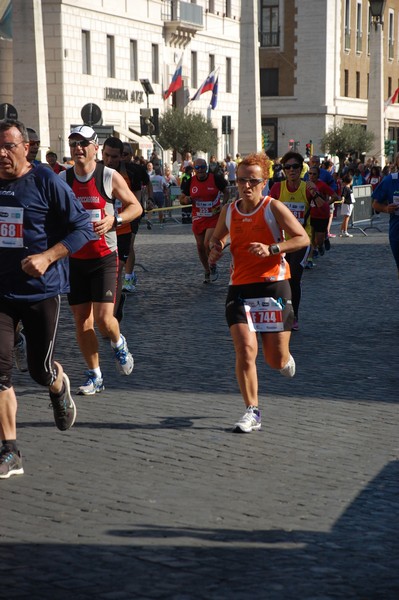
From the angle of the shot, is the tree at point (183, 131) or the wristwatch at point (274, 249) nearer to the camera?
the wristwatch at point (274, 249)

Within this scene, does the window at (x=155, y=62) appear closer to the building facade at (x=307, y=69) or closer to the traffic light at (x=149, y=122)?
the traffic light at (x=149, y=122)

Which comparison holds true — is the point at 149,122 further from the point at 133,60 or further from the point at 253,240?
the point at 253,240

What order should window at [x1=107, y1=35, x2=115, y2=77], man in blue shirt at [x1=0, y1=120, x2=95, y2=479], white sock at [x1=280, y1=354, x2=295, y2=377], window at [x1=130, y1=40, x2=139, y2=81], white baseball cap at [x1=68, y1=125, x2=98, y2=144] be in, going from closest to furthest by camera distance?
man in blue shirt at [x1=0, y1=120, x2=95, y2=479], white sock at [x1=280, y1=354, x2=295, y2=377], white baseball cap at [x1=68, y1=125, x2=98, y2=144], window at [x1=107, y1=35, x2=115, y2=77], window at [x1=130, y1=40, x2=139, y2=81]

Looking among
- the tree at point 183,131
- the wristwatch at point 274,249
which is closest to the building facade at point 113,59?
the tree at point 183,131

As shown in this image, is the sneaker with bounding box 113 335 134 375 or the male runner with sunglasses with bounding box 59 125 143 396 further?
the sneaker with bounding box 113 335 134 375

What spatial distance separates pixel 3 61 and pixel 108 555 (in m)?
41.8

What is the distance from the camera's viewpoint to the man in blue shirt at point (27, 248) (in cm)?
664

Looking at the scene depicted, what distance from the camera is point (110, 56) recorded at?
165 feet

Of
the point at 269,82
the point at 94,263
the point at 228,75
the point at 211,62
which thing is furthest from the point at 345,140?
the point at 94,263

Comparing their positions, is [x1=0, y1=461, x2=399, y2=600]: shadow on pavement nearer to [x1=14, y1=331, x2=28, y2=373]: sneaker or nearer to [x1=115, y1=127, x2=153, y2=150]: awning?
[x1=14, y1=331, x2=28, y2=373]: sneaker

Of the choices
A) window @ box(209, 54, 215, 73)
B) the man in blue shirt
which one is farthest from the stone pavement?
window @ box(209, 54, 215, 73)

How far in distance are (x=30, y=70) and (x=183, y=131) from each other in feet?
42.8

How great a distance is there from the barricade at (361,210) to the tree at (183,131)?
18.1m

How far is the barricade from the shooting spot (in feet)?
107
